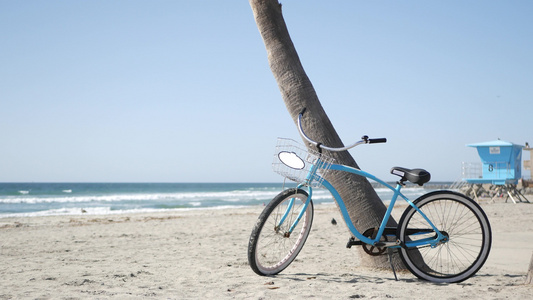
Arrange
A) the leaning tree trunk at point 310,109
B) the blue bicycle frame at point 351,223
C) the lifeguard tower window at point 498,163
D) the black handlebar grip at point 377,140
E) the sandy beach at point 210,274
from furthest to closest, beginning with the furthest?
the lifeguard tower window at point 498,163 < the leaning tree trunk at point 310,109 < the blue bicycle frame at point 351,223 < the black handlebar grip at point 377,140 < the sandy beach at point 210,274

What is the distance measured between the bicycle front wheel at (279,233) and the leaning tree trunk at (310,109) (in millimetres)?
493

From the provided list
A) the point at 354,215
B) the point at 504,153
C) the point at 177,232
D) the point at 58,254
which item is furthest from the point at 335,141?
the point at 504,153

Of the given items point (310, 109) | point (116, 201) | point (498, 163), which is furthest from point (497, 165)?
point (116, 201)

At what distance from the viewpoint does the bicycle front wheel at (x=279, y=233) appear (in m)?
3.87

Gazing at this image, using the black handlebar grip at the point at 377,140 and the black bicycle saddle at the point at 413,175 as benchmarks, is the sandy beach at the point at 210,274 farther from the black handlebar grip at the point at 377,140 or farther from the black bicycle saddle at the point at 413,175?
the black handlebar grip at the point at 377,140

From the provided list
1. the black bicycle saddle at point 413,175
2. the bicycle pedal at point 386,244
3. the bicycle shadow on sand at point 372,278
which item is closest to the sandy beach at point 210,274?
the bicycle shadow on sand at point 372,278

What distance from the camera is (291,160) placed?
387 cm

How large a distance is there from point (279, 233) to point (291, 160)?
0.73 metres

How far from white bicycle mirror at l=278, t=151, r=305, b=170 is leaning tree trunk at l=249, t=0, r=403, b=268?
67cm

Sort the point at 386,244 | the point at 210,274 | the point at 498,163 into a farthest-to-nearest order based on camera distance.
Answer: the point at 498,163 → the point at 210,274 → the point at 386,244

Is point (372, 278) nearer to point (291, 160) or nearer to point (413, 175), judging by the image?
point (413, 175)

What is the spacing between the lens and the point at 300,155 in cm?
389

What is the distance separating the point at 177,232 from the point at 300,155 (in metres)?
6.52

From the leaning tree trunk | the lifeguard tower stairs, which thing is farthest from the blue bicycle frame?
the lifeguard tower stairs
